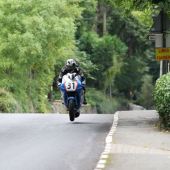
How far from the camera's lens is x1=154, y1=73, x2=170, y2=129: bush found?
15539 mm

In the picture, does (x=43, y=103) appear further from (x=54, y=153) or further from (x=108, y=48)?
(x=54, y=153)

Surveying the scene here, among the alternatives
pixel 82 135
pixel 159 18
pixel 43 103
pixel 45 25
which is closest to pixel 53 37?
pixel 45 25

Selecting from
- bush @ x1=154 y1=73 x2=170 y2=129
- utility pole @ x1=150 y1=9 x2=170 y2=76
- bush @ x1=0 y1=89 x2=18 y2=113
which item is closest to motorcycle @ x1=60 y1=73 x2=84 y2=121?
utility pole @ x1=150 y1=9 x2=170 y2=76

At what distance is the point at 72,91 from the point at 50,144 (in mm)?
5952

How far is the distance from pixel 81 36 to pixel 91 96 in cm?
609

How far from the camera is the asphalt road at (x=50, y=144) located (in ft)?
35.0

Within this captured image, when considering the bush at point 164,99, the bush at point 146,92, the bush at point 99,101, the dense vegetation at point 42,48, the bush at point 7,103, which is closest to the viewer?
the bush at point 164,99

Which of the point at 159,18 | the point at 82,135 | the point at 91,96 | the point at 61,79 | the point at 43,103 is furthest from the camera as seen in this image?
the point at 91,96

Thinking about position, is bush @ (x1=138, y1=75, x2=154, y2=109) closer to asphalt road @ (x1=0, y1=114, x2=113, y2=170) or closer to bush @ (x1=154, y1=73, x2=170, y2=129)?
asphalt road @ (x1=0, y1=114, x2=113, y2=170)

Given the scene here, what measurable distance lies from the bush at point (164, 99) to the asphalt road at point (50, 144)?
150cm

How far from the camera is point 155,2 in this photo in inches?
697

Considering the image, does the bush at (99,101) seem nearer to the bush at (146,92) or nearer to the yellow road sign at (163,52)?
the bush at (146,92)

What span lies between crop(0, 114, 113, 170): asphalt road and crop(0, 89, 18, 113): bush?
1514cm

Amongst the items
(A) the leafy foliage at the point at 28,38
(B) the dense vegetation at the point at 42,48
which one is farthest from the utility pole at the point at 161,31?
(A) the leafy foliage at the point at 28,38
